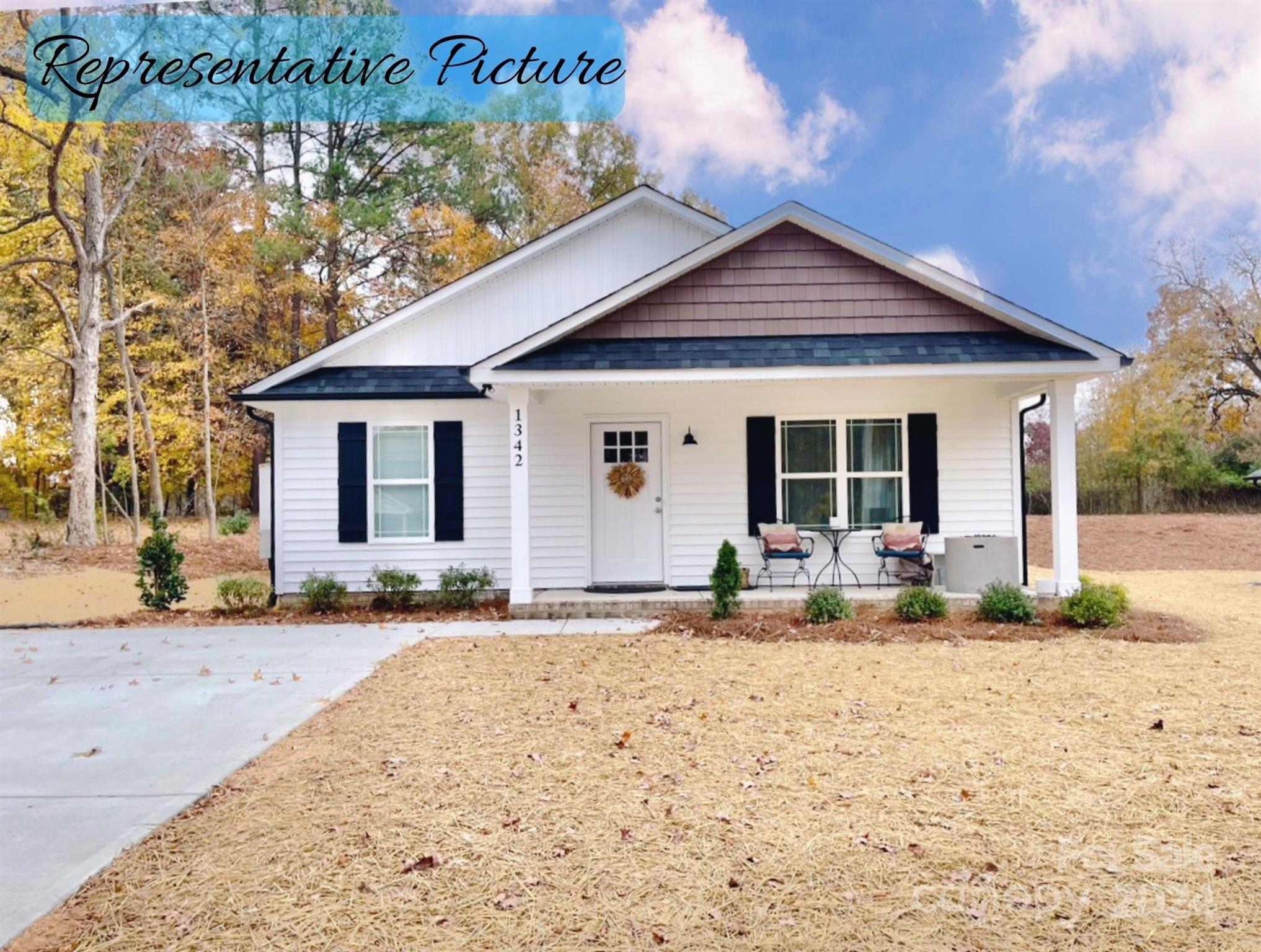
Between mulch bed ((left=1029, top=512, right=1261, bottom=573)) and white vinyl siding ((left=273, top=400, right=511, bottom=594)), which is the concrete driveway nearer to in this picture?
white vinyl siding ((left=273, top=400, right=511, bottom=594))

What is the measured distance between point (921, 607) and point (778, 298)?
12.2 ft

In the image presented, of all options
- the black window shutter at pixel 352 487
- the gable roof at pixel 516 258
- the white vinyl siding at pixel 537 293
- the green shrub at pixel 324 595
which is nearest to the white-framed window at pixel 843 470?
the gable roof at pixel 516 258

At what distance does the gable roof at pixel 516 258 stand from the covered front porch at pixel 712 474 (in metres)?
2.00

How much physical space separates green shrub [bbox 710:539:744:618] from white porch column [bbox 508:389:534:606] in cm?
210

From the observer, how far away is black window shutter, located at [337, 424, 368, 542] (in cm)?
1054

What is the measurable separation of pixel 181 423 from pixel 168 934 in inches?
849

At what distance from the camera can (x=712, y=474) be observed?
10477mm

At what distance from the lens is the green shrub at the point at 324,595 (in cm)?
1014

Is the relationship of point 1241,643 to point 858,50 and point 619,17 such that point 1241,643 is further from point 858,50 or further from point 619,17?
point 619,17

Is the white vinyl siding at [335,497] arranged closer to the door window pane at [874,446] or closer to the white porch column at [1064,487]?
the door window pane at [874,446]

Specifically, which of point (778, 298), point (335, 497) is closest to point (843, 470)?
point (778, 298)

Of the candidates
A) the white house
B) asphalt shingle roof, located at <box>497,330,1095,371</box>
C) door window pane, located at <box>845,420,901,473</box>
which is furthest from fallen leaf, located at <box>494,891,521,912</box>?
door window pane, located at <box>845,420,901,473</box>

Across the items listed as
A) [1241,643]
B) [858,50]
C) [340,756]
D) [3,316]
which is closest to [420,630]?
[340,756]

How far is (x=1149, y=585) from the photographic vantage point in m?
12.7
